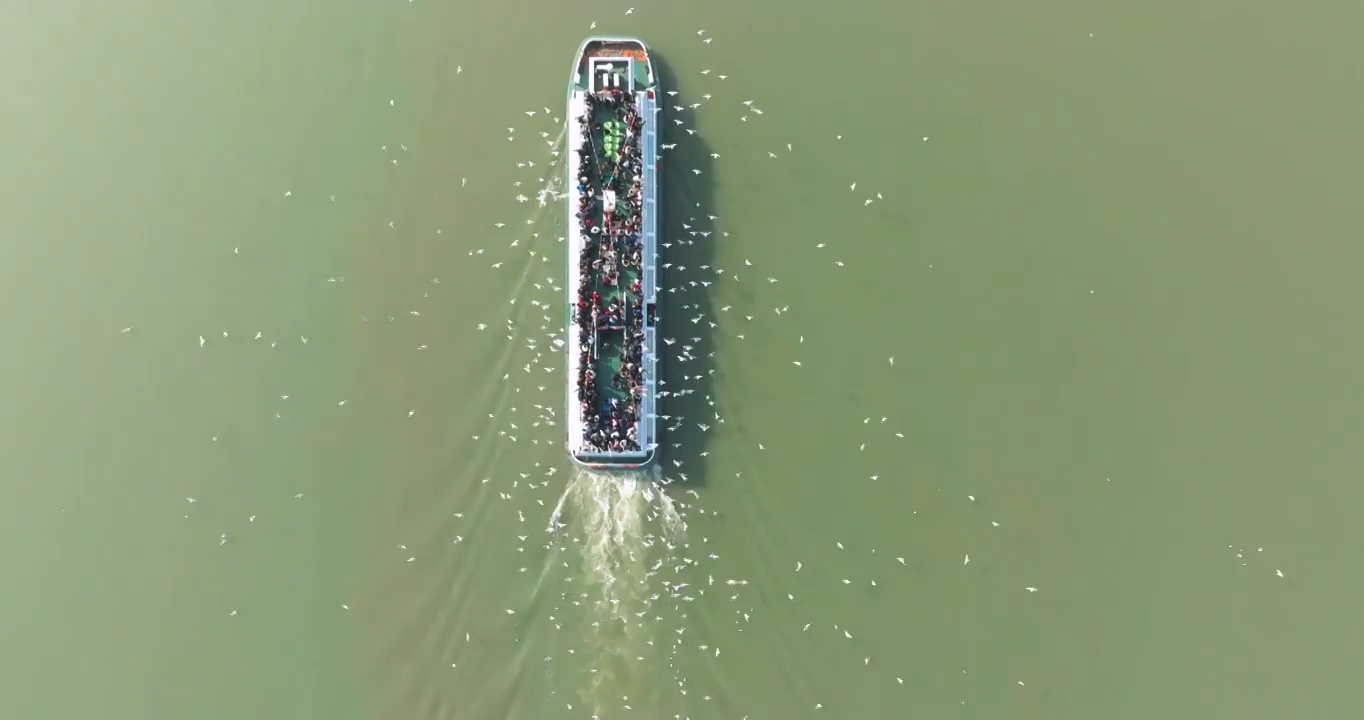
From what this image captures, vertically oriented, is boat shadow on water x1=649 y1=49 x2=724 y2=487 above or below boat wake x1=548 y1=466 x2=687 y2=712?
above

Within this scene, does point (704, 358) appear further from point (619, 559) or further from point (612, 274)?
point (619, 559)

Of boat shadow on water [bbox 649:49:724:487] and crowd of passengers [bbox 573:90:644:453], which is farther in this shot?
boat shadow on water [bbox 649:49:724:487]

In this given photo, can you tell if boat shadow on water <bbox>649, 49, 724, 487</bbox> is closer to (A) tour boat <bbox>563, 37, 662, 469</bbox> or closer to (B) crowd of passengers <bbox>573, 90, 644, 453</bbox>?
(A) tour boat <bbox>563, 37, 662, 469</bbox>

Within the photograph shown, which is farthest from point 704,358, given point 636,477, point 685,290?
point 636,477

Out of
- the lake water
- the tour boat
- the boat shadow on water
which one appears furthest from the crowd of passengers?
the lake water

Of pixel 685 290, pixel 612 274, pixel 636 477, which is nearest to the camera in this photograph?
pixel 612 274
